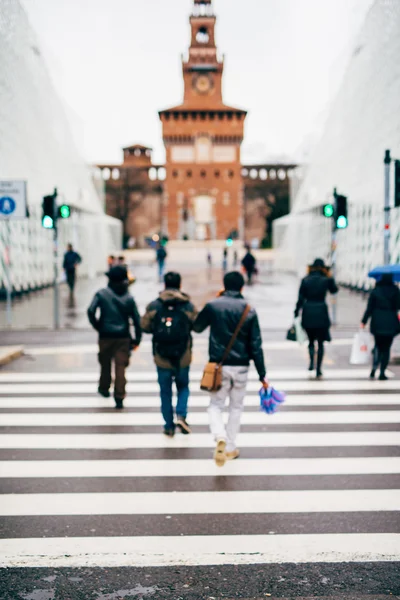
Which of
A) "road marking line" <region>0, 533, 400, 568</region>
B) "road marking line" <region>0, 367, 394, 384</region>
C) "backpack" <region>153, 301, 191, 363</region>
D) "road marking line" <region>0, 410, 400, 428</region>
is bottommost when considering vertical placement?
"road marking line" <region>0, 367, 394, 384</region>

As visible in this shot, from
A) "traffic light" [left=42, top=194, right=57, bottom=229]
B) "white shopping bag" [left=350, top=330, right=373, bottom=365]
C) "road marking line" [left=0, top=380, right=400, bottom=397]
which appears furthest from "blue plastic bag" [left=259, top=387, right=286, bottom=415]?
"traffic light" [left=42, top=194, right=57, bottom=229]

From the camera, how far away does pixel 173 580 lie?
4.03 meters

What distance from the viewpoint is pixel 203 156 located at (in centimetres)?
8481

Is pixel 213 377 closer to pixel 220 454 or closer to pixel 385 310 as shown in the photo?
pixel 220 454

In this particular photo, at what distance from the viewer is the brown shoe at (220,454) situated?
5.97m

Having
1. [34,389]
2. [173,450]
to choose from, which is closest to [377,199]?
[34,389]

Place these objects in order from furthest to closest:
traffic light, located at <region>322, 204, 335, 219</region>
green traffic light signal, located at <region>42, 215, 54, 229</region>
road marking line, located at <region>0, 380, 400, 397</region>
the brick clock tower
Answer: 1. the brick clock tower
2. traffic light, located at <region>322, 204, 335, 219</region>
3. green traffic light signal, located at <region>42, 215, 54, 229</region>
4. road marking line, located at <region>0, 380, 400, 397</region>

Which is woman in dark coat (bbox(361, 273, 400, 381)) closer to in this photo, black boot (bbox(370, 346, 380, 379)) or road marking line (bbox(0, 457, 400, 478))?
black boot (bbox(370, 346, 380, 379))

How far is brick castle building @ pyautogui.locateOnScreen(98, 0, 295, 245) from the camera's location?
82.9 meters

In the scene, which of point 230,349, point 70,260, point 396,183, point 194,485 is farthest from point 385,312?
point 70,260

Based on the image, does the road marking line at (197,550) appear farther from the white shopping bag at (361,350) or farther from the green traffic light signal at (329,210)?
the green traffic light signal at (329,210)

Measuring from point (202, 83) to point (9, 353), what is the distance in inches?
3119

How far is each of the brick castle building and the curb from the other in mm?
68991

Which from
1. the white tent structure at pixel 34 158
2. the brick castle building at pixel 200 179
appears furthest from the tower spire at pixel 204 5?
the white tent structure at pixel 34 158
